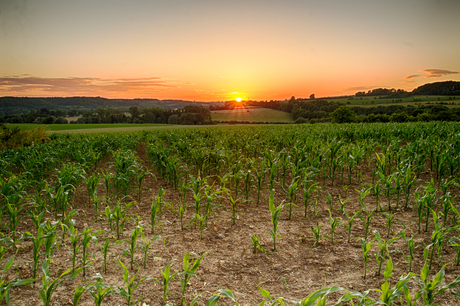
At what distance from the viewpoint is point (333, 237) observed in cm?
493

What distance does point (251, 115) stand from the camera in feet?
303

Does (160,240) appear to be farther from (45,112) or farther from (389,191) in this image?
(45,112)

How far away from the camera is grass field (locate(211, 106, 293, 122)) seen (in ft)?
282

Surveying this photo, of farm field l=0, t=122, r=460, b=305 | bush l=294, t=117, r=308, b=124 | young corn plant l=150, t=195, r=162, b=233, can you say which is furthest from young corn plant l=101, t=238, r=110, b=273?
bush l=294, t=117, r=308, b=124

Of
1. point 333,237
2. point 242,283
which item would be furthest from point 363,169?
point 242,283

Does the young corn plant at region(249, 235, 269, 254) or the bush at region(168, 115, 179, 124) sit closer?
the young corn plant at region(249, 235, 269, 254)

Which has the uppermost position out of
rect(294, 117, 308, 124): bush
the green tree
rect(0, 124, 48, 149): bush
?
the green tree

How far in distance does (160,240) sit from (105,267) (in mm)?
1245

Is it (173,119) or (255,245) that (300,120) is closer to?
(173,119)

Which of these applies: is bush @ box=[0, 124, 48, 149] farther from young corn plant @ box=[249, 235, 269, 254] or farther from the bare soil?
young corn plant @ box=[249, 235, 269, 254]

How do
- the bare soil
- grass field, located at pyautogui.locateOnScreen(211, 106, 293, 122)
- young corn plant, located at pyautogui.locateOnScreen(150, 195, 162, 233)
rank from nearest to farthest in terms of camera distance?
1. the bare soil
2. young corn plant, located at pyautogui.locateOnScreen(150, 195, 162, 233)
3. grass field, located at pyautogui.locateOnScreen(211, 106, 293, 122)

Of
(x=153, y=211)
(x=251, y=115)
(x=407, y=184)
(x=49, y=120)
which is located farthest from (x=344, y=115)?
(x=49, y=120)

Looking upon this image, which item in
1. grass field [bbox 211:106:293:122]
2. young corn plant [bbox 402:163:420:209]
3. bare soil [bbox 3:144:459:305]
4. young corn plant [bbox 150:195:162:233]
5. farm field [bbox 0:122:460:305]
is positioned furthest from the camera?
grass field [bbox 211:106:293:122]

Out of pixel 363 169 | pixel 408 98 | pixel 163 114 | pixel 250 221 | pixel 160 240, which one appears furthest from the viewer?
pixel 408 98
